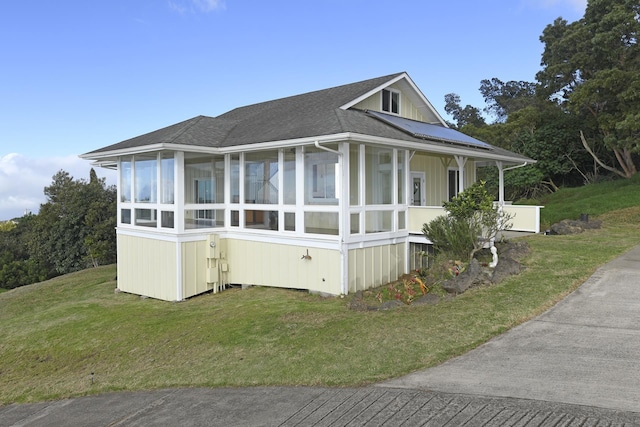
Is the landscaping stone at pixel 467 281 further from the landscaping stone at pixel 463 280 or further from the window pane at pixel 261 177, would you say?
the window pane at pixel 261 177

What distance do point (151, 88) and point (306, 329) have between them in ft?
63.9

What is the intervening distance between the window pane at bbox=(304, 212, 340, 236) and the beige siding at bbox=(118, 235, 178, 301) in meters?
3.54

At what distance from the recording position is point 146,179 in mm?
12875

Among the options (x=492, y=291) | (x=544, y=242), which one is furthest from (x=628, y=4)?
(x=492, y=291)

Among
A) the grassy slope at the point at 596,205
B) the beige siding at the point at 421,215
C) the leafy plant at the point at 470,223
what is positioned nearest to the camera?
the leafy plant at the point at 470,223

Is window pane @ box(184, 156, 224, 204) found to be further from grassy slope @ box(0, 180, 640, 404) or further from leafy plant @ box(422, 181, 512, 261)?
leafy plant @ box(422, 181, 512, 261)

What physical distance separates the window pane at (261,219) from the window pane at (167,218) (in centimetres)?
189

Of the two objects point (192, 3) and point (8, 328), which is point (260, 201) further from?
point (192, 3)

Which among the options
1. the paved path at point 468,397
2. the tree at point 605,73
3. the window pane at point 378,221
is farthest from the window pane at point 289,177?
the tree at point 605,73

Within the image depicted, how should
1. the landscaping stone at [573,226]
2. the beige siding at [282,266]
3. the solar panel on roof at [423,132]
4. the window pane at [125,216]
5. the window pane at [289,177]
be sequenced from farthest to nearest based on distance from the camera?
the landscaping stone at [573,226] → the window pane at [125,216] → the solar panel on roof at [423,132] → the window pane at [289,177] → the beige siding at [282,266]

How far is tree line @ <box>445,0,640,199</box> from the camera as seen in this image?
2512 centimetres

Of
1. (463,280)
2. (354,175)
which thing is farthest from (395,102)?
(463,280)

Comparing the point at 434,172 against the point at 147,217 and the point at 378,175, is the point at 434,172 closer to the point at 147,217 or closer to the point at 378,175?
the point at 378,175

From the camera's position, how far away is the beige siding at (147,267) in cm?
1217
